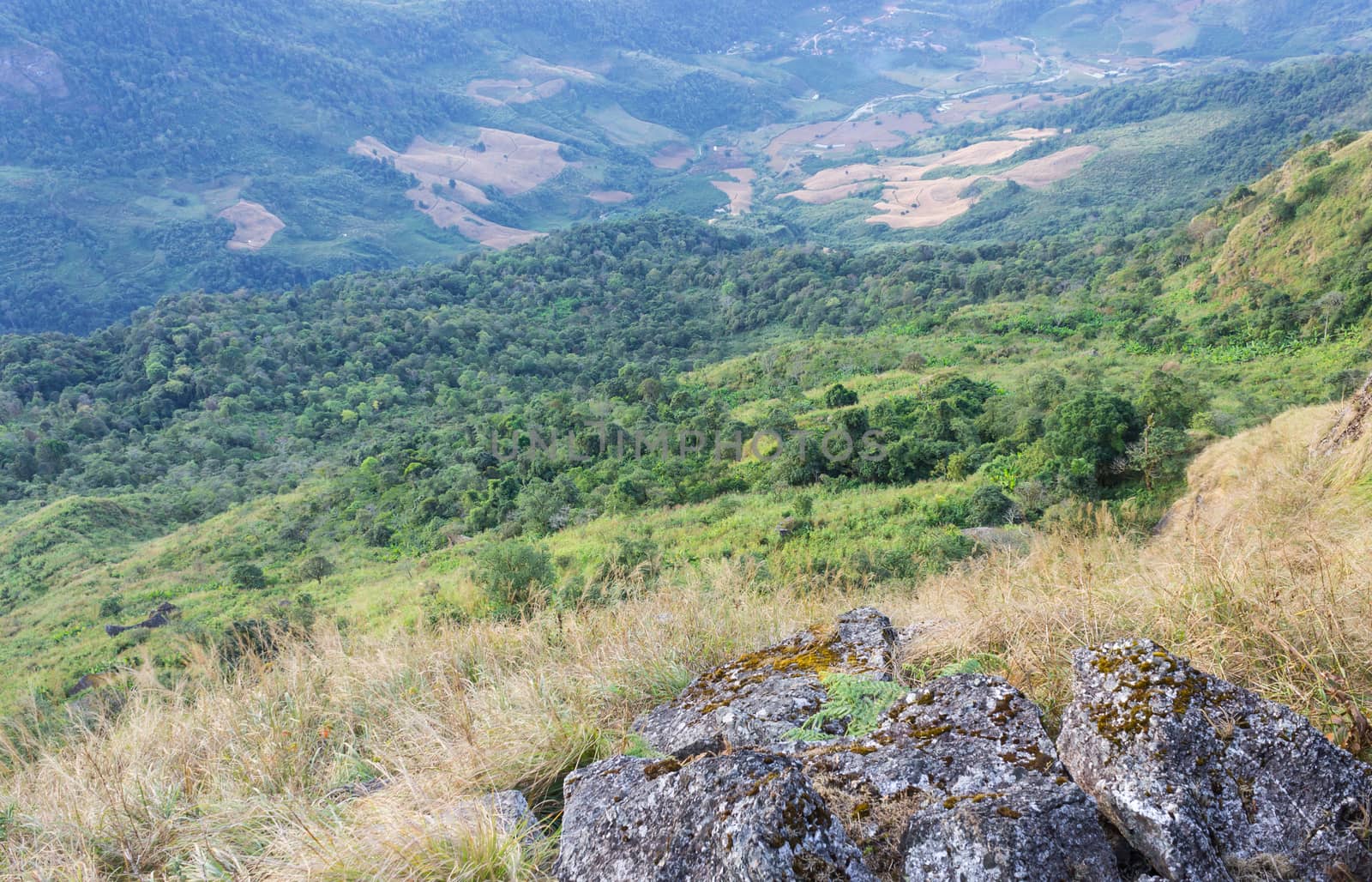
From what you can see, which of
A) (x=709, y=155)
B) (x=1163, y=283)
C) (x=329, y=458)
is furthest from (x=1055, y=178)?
(x=329, y=458)

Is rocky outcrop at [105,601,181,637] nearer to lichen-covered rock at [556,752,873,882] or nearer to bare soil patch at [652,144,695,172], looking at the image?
lichen-covered rock at [556,752,873,882]

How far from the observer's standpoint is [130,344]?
56.6 metres

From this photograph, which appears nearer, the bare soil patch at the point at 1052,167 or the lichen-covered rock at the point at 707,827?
the lichen-covered rock at the point at 707,827

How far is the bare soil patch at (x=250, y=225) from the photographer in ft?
411

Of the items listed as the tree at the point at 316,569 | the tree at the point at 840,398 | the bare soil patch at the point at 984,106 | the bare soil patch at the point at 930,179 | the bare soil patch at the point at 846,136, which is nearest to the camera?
the tree at the point at 316,569

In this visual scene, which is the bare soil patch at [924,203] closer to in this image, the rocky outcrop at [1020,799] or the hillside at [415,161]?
the hillside at [415,161]

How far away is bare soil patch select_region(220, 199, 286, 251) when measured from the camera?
125 meters

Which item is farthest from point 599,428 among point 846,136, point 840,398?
point 846,136

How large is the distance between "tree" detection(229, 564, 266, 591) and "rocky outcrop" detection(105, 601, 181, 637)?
1947mm

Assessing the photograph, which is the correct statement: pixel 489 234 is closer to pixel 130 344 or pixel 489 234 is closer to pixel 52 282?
pixel 52 282

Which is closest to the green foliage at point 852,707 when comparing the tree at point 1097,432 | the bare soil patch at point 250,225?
the tree at point 1097,432

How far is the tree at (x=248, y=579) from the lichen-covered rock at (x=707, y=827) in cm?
2645

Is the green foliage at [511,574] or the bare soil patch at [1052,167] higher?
the bare soil patch at [1052,167]

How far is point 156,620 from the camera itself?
71.8 ft
